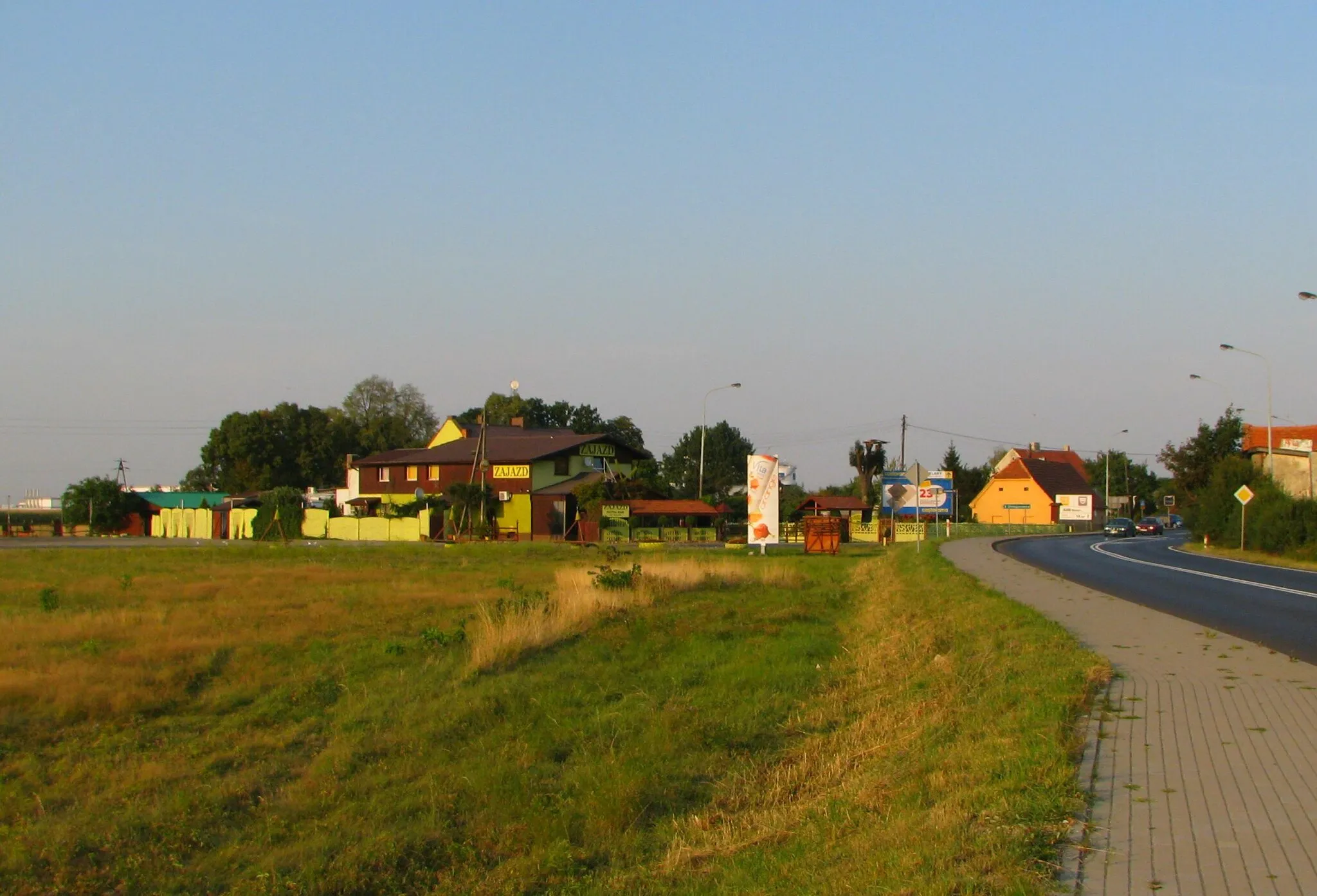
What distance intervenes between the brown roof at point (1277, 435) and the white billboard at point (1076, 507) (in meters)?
19.2

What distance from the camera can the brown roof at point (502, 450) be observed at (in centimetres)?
6950

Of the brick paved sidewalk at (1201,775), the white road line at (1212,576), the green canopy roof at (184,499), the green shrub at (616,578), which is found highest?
the green canopy roof at (184,499)

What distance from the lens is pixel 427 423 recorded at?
12331 cm

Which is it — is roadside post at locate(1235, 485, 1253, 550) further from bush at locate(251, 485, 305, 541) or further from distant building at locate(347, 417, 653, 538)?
bush at locate(251, 485, 305, 541)

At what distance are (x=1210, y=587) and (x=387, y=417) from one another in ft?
339

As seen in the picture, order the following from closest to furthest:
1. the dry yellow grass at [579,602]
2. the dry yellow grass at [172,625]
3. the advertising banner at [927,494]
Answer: the dry yellow grass at [172,625] → the dry yellow grass at [579,602] → the advertising banner at [927,494]

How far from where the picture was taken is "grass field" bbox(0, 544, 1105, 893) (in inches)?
295

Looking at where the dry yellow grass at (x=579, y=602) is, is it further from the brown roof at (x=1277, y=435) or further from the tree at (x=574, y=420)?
the tree at (x=574, y=420)

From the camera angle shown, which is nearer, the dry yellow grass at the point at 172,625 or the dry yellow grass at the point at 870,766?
the dry yellow grass at the point at 870,766

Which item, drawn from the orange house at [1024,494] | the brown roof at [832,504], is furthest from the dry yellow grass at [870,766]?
the orange house at [1024,494]

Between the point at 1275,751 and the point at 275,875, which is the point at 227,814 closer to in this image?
the point at 275,875

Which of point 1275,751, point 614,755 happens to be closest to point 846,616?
point 614,755

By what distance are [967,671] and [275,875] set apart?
7.35 meters

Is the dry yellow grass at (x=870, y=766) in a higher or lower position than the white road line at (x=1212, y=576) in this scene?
lower
